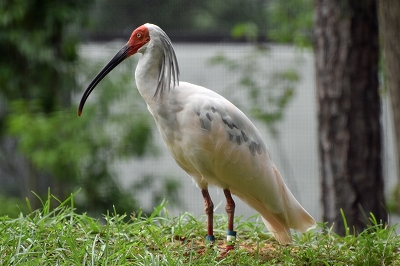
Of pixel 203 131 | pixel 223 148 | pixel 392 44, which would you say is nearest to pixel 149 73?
pixel 203 131

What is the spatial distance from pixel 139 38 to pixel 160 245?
1.37 m

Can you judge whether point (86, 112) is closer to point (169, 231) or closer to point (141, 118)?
point (141, 118)

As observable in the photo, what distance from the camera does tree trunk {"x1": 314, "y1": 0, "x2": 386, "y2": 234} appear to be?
6.45 m

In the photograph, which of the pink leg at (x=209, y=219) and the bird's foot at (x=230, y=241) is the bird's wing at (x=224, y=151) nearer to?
the pink leg at (x=209, y=219)

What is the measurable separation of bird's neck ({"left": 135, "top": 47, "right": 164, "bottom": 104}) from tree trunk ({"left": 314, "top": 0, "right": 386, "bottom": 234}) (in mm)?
2534

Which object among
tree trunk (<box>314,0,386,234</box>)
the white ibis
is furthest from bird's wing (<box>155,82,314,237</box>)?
tree trunk (<box>314,0,386,234</box>)

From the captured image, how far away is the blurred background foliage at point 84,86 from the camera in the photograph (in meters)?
8.61

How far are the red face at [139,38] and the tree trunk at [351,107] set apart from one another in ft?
8.36

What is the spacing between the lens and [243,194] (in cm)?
485

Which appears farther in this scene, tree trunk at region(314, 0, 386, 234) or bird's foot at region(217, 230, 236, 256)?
tree trunk at region(314, 0, 386, 234)

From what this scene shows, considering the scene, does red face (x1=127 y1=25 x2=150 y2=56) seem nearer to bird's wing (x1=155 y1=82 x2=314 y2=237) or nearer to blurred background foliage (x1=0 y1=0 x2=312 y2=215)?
bird's wing (x1=155 y1=82 x2=314 y2=237)

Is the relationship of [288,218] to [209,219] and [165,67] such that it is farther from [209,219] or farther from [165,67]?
[165,67]

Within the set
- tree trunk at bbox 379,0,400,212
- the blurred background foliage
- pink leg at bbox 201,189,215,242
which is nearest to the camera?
pink leg at bbox 201,189,215,242

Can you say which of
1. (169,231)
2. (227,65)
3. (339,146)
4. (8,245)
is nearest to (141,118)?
(227,65)
